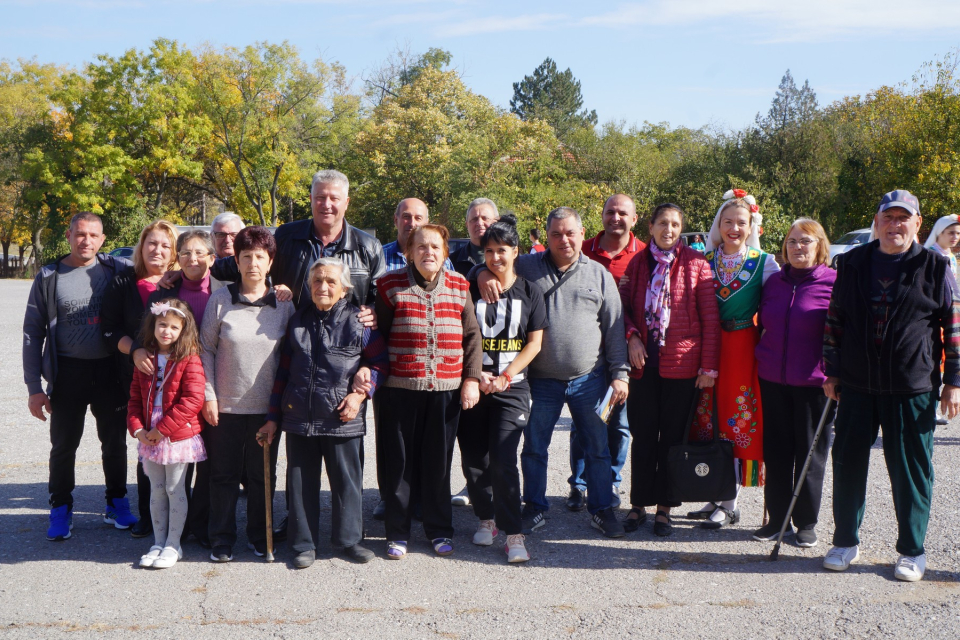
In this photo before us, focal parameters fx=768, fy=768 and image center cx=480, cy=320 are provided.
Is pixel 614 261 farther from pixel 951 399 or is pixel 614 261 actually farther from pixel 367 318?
pixel 951 399

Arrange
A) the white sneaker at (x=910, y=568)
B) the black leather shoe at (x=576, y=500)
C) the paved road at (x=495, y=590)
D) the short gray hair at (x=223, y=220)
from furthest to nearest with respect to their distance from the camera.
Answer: the short gray hair at (x=223, y=220), the black leather shoe at (x=576, y=500), the white sneaker at (x=910, y=568), the paved road at (x=495, y=590)

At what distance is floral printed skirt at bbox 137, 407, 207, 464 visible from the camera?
13.9 feet

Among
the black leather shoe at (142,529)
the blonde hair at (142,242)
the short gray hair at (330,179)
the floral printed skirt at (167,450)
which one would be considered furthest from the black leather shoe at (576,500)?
the blonde hair at (142,242)

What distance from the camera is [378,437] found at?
15.1 ft

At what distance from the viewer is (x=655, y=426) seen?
4809 millimetres

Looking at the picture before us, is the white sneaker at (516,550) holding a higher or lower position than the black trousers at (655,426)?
lower

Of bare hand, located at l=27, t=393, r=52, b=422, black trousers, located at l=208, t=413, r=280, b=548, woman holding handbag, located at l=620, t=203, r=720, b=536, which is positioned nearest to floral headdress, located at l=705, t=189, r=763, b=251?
woman holding handbag, located at l=620, t=203, r=720, b=536

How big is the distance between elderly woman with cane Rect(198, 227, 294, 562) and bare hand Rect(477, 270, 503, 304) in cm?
113

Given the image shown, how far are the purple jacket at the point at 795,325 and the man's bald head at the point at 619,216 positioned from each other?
1.13 m

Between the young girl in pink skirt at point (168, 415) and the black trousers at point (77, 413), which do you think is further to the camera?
the black trousers at point (77, 413)

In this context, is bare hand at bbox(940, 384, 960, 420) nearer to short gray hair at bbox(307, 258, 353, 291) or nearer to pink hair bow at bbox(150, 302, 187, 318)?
short gray hair at bbox(307, 258, 353, 291)

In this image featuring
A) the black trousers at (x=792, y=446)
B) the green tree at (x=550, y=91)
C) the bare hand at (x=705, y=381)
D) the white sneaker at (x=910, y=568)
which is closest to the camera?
the white sneaker at (x=910, y=568)

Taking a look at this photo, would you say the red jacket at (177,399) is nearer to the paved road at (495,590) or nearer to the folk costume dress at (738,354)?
the paved road at (495,590)

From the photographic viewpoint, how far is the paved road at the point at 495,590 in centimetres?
352
